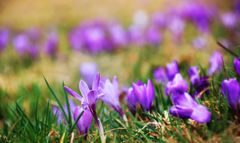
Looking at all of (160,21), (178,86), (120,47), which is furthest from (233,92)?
(160,21)

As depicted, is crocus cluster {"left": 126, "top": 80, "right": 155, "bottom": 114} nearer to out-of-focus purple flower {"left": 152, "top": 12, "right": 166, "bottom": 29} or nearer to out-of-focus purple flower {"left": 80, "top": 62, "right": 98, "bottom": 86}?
out-of-focus purple flower {"left": 80, "top": 62, "right": 98, "bottom": 86}

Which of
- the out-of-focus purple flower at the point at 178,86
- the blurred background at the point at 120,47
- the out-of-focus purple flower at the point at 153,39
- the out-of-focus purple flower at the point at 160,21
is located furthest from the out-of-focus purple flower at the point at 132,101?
the out-of-focus purple flower at the point at 160,21

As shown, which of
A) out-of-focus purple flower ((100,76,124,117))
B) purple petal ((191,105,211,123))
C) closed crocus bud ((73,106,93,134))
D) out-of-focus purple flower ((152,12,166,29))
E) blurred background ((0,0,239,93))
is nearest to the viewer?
purple petal ((191,105,211,123))

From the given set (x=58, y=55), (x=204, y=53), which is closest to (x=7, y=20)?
(x=58, y=55)

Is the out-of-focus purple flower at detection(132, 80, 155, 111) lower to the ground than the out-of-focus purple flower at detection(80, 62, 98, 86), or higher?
higher

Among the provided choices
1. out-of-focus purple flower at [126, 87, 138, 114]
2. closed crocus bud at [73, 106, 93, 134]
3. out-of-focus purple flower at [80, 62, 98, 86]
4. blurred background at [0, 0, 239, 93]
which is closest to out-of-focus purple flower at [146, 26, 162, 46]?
blurred background at [0, 0, 239, 93]

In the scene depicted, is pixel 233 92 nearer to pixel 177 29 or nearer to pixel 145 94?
pixel 145 94
